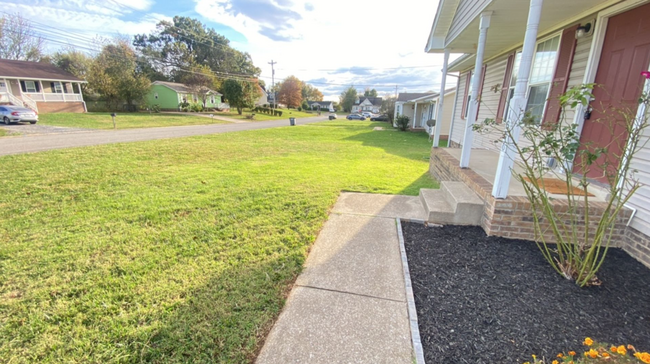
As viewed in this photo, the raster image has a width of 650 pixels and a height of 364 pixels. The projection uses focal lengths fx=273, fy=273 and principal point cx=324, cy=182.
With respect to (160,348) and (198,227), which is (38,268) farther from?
(160,348)

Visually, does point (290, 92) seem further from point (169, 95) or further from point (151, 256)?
point (151, 256)

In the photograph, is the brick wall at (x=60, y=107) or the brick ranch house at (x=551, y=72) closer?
the brick ranch house at (x=551, y=72)

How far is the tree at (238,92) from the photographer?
102 feet

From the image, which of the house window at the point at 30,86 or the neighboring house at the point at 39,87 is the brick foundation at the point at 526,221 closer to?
the neighboring house at the point at 39,87

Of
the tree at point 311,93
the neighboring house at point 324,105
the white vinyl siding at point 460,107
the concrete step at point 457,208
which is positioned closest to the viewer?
the concrete step at point 457,208

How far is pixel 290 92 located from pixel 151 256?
205ft

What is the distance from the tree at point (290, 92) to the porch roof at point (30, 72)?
132ft

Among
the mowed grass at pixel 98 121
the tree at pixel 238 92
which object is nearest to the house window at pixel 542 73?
the mowed grass at pixel 98 121

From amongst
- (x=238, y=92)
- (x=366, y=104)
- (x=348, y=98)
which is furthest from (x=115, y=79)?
(x=366, y=104)

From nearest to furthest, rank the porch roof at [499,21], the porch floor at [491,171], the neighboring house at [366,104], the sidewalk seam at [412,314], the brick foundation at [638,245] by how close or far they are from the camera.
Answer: the sidewalk seam at [412,314] → the brick foundation at [638,245] → the porch floor at [491,171] → the porch roof at [499,21] → the neighboring house at [366,104]

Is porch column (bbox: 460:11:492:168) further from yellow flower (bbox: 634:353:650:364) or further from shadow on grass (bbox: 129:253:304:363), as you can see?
shadow on grass (bbox: 129:253:304:363)

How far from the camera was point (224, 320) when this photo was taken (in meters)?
1.95

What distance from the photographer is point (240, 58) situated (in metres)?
49.2

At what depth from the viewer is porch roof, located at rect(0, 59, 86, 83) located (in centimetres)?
2158
